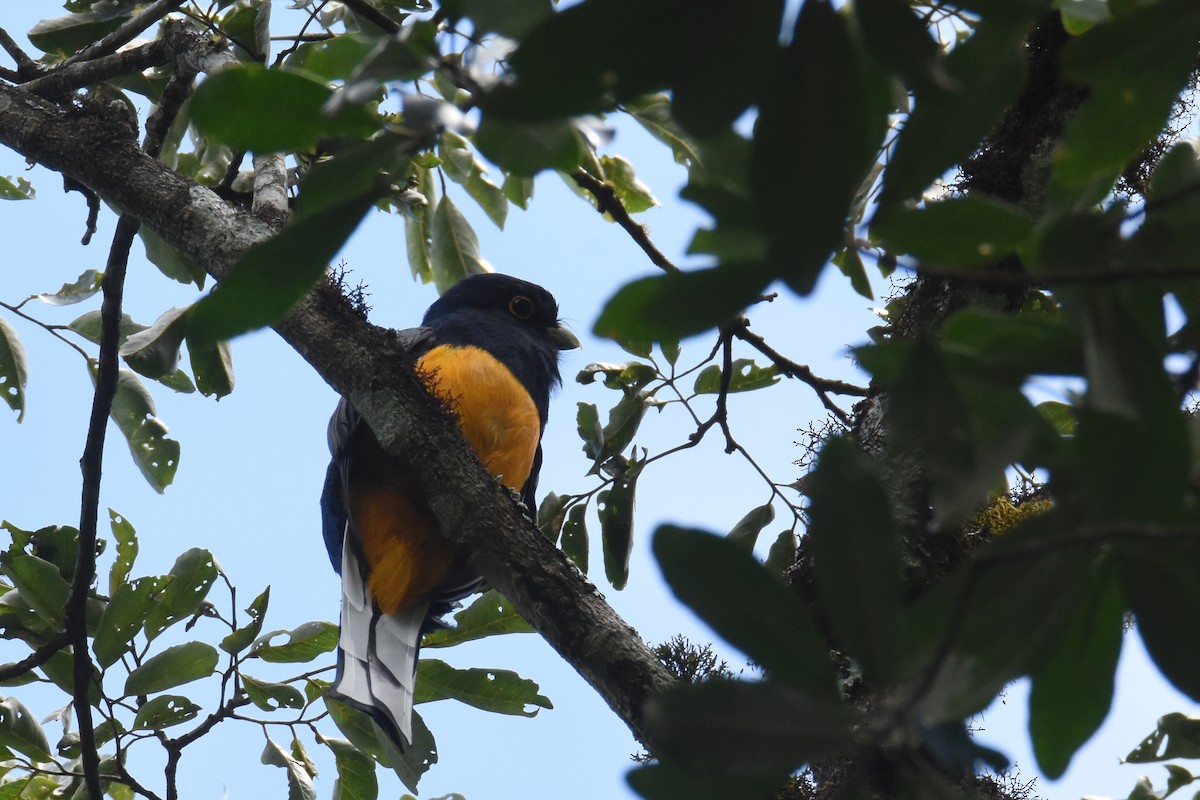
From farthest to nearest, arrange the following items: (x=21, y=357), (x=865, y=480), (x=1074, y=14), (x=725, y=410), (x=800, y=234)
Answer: (x=21, y=357) → (x=725, y=410) → (x=1074, y=14) → (x=865, y=480) → (x=800, y=234)

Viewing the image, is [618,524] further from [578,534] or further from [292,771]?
[292,771]

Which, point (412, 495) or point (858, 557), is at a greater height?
point (412, 495)

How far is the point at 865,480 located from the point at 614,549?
88.4 inches

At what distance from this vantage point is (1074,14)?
5.96 ft

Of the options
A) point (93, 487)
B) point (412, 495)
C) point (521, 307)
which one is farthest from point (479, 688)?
point (521, 307)

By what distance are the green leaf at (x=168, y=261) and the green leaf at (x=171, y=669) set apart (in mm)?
1274


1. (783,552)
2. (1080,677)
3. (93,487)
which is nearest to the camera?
(1080,677)

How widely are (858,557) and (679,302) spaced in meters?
0.25

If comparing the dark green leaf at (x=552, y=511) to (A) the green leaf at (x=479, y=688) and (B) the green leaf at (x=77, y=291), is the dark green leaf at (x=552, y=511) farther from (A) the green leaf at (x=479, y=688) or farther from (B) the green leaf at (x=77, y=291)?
(B) the green leaf at (x=77, y=291)

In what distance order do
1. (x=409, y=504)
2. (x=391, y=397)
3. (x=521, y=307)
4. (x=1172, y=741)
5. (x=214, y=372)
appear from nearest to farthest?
(x=1172, y=741)
(x=391, y=397)
(x=214, y=372)
(x=409, y=504)
(x=521, y=307)

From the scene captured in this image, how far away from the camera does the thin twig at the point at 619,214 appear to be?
300 centimetres

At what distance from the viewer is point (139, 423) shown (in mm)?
3445

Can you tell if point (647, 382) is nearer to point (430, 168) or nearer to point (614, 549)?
point (614, 549)

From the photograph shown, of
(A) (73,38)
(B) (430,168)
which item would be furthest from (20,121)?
(B) (430,168)
